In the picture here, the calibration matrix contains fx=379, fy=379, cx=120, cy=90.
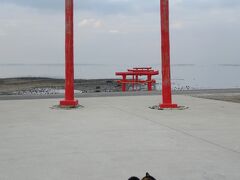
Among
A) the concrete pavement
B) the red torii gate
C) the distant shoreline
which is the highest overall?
the red torii gate

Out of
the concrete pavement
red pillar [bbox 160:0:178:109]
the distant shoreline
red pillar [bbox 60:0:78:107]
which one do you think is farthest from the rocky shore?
the concrete pavement

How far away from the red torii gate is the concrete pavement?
1.15 metres

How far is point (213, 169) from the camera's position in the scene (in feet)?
14.3

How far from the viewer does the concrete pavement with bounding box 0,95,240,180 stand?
4301 mm

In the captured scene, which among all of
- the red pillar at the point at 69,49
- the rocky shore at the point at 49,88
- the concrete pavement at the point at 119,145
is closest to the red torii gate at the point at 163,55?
the red pillar at the point at 69,49

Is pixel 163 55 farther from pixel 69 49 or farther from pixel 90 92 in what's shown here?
pixel 90 92

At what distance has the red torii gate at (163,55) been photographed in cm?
1052

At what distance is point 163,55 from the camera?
34.7 ft

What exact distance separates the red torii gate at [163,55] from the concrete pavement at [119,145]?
1.15 m

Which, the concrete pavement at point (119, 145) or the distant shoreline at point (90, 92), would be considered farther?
the distant shoreline at point (90, 92)

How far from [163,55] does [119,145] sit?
5336mm

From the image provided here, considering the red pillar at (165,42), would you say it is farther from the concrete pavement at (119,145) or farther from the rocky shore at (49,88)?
the rocky shore at (49,88)

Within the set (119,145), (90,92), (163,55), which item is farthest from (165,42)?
(90,92)

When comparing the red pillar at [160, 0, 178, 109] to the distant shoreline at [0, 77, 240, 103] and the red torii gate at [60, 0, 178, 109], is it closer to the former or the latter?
the red torii gate at [60, 0, 178, 109]
